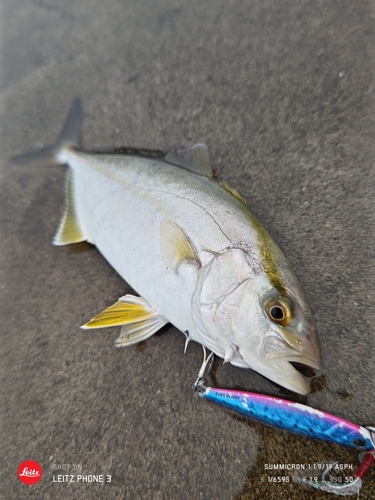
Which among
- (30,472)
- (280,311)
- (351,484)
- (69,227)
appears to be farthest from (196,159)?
(30,472)

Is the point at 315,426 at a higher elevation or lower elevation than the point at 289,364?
lower

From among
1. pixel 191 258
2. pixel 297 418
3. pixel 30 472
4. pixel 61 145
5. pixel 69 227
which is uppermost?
pixel 61 145

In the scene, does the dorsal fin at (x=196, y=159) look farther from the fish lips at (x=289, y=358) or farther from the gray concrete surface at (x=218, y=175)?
the fish lips at (x=289, y=358)

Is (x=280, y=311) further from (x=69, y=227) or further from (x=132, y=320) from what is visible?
(x=69, y=227)

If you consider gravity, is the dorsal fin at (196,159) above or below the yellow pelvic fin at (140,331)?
above

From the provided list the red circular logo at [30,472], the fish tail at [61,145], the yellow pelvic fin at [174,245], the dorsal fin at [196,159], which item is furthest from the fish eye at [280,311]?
the fish tail at [61,145]

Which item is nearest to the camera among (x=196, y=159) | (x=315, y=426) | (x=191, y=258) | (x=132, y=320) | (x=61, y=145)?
(x=315, y=426)

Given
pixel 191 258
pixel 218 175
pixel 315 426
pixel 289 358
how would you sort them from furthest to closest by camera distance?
pixel 218 175, pixel 191 258, pixel 315 426, pixel 289 358
